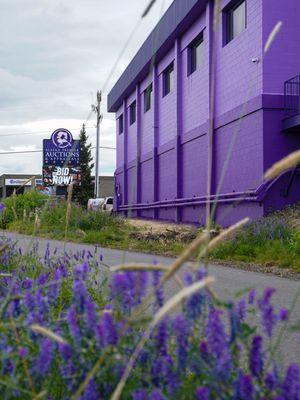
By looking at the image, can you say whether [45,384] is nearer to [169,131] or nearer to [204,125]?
[204,125]

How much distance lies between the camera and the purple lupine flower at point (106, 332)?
5.58 ft

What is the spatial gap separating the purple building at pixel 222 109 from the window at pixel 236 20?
31mm

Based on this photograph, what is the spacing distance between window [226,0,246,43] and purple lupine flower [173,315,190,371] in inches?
689

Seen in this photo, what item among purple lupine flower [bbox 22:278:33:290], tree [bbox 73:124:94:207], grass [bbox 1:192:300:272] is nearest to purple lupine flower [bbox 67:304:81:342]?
purple lupine flower [bbox 22:278:33:290]

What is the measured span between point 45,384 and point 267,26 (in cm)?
1591

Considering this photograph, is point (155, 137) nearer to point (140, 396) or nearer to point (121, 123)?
point (121, 123)

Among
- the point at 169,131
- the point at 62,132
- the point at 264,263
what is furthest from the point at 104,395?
the point at 62,132

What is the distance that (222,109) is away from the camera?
19.9 m

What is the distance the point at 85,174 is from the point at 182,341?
64426 millimetres

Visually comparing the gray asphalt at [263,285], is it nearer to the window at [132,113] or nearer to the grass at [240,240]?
the grass at [240,240]

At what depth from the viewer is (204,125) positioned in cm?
2153

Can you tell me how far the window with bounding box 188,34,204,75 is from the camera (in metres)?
23.1

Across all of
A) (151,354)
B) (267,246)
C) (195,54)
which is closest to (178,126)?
(195,54)

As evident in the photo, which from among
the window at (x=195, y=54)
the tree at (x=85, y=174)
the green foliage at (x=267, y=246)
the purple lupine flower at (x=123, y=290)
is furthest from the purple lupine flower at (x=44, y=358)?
the tree at (x=85, y=174)
